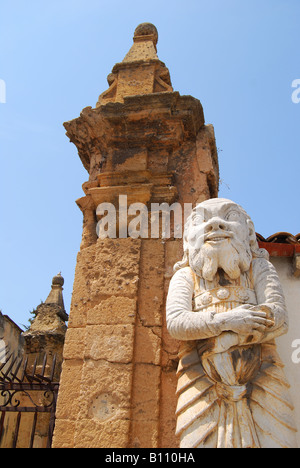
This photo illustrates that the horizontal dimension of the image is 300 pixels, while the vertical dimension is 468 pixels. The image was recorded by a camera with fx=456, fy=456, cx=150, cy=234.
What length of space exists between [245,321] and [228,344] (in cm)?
19

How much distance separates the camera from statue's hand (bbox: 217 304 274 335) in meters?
2.85

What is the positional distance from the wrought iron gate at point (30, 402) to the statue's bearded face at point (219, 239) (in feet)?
6.55

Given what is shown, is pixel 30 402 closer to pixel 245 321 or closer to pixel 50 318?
pixel 50 318

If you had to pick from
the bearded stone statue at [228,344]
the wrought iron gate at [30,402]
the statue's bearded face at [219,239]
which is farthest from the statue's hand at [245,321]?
the wrought iron gate at [30,402]

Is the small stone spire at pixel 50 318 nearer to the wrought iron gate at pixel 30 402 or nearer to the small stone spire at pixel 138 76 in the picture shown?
the wrought iron gate at pixel 30 402

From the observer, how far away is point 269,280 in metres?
3.21

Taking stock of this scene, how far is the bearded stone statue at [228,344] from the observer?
108 inches

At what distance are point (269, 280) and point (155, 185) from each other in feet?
5.28

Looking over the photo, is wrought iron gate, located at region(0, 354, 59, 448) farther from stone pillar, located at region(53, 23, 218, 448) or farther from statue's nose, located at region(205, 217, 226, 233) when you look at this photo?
statue's nose, located at region(205, 217, 226, 233)

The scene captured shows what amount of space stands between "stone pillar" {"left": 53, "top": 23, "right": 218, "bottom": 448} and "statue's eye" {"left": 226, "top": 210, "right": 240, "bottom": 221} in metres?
0.69

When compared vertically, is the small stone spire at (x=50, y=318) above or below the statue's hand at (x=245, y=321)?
above

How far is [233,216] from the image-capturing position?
3477mm

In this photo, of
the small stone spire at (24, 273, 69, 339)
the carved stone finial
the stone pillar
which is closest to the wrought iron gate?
the small stone spire at (24, 273, 69, 339)

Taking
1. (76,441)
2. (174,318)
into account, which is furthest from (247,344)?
(76,441)
